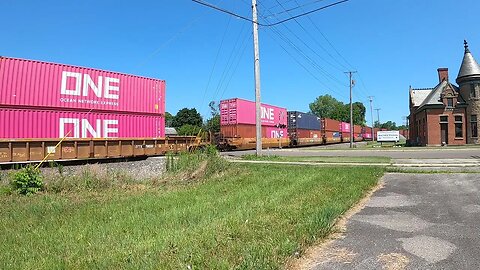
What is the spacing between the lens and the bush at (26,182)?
405 inches

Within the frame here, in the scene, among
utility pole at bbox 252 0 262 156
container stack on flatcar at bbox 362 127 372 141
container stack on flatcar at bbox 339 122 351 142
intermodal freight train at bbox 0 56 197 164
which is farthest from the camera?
container stack on flatcar at bbox 362 127 372 141

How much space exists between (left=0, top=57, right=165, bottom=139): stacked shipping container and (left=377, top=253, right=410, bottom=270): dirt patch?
16.5 meters

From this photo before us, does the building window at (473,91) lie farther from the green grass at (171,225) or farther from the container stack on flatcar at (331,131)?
the green grass at (171,225)

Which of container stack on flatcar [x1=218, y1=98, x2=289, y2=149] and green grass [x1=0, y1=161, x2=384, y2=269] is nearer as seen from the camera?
green grass [x1=0, y1=161, x2=384, y2=269]

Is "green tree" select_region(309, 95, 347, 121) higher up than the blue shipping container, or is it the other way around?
"green tree" select_region(309, 95, 347, 121)

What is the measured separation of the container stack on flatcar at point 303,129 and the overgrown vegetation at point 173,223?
38.1 meters

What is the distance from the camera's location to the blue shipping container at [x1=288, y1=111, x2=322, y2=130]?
4941cm

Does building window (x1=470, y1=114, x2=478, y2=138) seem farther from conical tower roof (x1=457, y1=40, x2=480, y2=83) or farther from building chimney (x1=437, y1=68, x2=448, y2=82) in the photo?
building chimney (x1=437, y1=68, x2=448, y2=82)

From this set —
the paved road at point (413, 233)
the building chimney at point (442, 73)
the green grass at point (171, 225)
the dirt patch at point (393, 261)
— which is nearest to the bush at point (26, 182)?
the green grass at point (171, 225)

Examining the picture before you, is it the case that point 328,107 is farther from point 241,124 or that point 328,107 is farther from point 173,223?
point 173,223

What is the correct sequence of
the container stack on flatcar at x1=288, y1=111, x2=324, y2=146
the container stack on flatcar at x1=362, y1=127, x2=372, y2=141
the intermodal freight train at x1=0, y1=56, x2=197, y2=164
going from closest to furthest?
the intermodal freight train at x1=0, y1=56, x2=197, y2=164
the container stack on flatcar at x1=288, y1=111, x2=324, y2=146
the container stack on flatcar at x1=362, y1=127, x2=372, y2=141

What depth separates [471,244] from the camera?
500cm

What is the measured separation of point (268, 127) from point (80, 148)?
86.4 ft

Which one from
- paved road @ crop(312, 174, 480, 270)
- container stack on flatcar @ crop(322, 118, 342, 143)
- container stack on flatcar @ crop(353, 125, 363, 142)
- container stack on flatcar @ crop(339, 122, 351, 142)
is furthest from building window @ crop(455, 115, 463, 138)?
paved road @ crop(312, 174, 480, 270)
